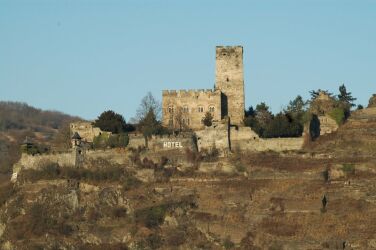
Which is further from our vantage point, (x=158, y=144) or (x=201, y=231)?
(x=158, y=144)

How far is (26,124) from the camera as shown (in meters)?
159

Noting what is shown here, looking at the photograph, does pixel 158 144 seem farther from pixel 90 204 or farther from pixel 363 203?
pixel 363 203

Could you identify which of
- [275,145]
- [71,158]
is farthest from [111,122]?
[275,145]

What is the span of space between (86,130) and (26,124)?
85009mm

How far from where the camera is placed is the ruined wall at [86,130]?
244 ft

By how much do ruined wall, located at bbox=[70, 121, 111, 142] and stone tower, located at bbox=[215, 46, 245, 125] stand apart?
7.64m

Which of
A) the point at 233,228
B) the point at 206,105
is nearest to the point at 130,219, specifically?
the point at 233,228

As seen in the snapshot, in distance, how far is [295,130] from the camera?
71.5 meters

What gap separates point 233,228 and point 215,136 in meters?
9.06

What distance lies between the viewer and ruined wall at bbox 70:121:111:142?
74.5 metres

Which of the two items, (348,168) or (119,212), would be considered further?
(348,168)

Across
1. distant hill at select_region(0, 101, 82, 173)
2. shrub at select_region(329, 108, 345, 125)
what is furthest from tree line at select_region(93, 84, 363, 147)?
distant hill at select_region(0, 101, 82, 173)

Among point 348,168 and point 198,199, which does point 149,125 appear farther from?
point 348,168

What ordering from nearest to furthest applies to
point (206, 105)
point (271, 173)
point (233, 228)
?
point (233, 228) < point (271, 173) < point (206, 105)
